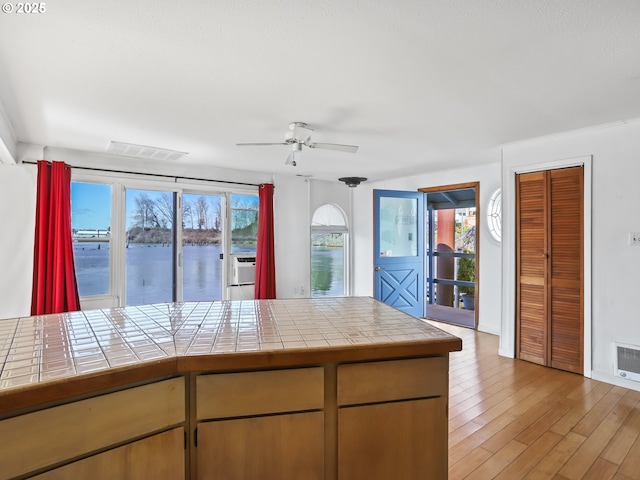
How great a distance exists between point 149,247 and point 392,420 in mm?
4314

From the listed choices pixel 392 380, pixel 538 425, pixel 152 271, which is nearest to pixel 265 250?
pixel 152 271

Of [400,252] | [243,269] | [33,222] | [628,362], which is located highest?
[33,222]

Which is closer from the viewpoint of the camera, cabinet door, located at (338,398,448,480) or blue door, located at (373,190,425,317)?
cabinet door, located at (338,398,448,480)

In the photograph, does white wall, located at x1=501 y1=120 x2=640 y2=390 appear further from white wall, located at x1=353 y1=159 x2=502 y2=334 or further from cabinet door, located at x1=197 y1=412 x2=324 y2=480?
cabinet door, located at x1=197 y1=412 x2=324 y2=480

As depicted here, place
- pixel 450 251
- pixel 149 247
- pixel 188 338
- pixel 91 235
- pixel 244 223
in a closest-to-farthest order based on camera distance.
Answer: pixel 188 338 < pixel 91 235 < pixel 149 247 < pixel 244 223 < pixel 450 251

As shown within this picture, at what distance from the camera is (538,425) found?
2391 millimetres

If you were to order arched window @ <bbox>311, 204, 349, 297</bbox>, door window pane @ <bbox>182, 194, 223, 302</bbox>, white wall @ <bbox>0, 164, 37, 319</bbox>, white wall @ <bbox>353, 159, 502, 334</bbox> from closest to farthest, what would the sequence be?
white wall @ <bbox>0, 164, 37, 319</bbox>, white wall @ <bbox>353, 159, 502, 334</bbox>, door window pane @ <bbox>182, 194, 223, 302</bbox>, arched window @ <bbox>311, 204, 349, 297</bbox>

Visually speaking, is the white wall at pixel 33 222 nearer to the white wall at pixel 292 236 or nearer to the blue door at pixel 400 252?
the white wall at pixel 292 236

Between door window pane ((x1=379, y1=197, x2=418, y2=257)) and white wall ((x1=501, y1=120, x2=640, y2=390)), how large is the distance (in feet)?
8.26

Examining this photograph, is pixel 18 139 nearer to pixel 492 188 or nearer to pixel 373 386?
pixel 373 386

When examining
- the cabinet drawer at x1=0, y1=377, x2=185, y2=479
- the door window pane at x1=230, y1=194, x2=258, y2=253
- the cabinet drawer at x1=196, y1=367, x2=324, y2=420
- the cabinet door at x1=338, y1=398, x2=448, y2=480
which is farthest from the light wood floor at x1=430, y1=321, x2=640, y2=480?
the door window pane at x1=230, y1=194, x2=258, y2=253

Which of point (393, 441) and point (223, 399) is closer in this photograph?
point (223, 399)

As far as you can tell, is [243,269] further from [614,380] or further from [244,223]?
[614,380]

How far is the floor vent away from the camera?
9.66ft
